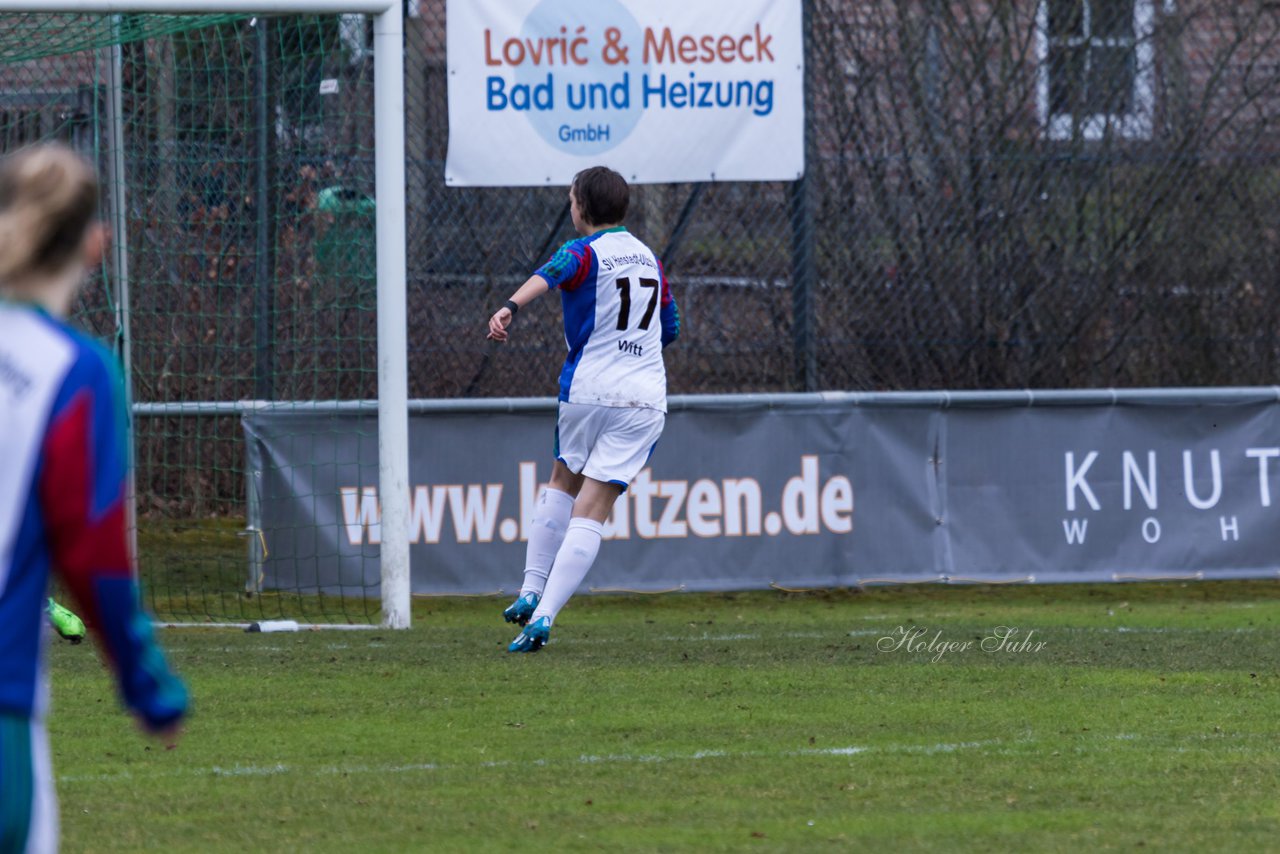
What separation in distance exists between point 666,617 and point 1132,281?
3909 millimetres

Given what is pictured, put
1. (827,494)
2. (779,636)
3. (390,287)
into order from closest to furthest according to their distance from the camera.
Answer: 1. (779,636)
2. (390,287)
3. (827,494)

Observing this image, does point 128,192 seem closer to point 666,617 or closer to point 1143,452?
point 666,617

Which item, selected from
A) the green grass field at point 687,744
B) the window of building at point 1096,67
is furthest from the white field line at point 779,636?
the window of building at point 1096,67

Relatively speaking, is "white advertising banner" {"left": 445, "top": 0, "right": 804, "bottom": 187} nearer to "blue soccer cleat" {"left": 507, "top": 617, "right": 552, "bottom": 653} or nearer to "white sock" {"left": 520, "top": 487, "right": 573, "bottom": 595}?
"white sock" {"left": 520, "top": 487, "right": 573, "bottom": 595}

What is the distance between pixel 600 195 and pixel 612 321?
0.50 m

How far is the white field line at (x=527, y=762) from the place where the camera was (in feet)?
16.5

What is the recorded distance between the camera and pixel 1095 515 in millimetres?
10703

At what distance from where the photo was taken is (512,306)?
23.5 feet

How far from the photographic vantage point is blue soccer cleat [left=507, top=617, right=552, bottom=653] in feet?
24.0

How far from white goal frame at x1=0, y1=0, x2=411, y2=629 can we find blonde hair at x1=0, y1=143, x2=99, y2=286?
592cm

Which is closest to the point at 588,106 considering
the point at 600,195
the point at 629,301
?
the point at 600,195

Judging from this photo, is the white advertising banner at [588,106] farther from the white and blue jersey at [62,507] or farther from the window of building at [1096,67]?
the white and blue jersey at [62,507]

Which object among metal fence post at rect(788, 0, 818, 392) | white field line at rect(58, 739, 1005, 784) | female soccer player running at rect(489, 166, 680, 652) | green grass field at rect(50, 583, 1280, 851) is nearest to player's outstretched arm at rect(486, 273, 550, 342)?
female soccer player running at rect(489, 166, 680, 652)

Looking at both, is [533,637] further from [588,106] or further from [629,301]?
[588,106]
